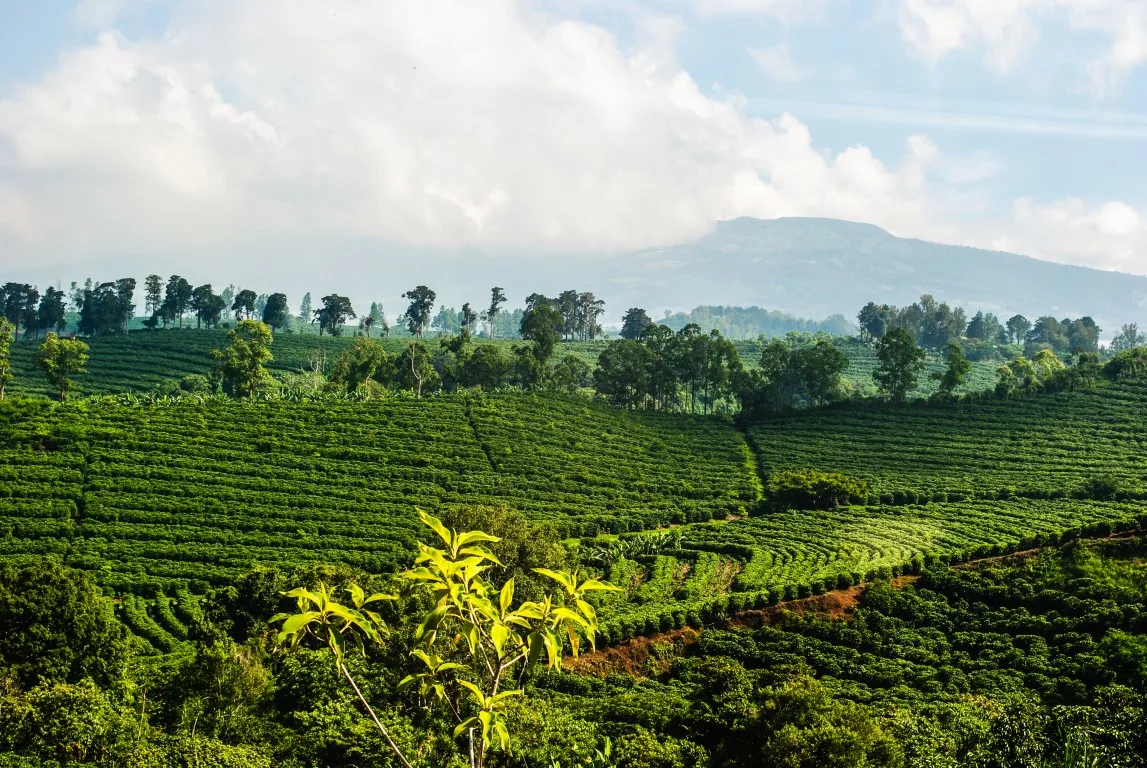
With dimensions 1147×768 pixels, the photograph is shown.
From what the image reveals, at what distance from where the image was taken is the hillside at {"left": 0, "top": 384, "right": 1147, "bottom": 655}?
42.9 meters

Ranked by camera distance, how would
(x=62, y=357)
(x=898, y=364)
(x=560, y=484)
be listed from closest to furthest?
(x=560, y=484) < (x=62, y=357) < (x=898, y=364)

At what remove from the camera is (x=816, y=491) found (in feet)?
189

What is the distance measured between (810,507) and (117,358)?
77.1m

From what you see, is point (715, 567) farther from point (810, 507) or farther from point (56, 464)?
Answer: point (56, 464)

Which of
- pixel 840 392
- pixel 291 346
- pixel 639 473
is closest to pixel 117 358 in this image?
pixel 291 346

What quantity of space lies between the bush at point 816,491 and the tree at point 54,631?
131 feet

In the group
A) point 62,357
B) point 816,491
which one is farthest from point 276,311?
point 816,491

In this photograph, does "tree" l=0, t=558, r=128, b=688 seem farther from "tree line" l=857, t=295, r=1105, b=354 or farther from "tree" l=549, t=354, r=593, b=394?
"tree line" l=857, t=295, r=1105, b=354

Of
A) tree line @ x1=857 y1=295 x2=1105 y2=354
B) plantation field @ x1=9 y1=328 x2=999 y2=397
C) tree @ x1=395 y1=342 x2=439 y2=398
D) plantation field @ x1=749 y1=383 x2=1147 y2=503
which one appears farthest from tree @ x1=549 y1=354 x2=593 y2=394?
tree line @ x1=857 y1=295 x2=1105 y2=354

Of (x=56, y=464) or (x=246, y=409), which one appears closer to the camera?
(x=56, y=464)

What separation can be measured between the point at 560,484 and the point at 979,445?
31.9 m

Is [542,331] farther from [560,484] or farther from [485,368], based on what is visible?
[560,484]

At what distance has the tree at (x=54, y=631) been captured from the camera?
26594 mm

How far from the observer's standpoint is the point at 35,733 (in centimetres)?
2052
